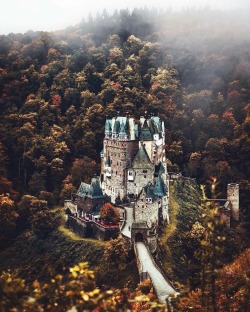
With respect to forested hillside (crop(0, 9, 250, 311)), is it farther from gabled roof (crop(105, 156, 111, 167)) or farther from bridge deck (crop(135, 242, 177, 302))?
gabled roof (crop(105, 156, 111, 167))

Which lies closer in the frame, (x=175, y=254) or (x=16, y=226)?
(x=175, y=254)

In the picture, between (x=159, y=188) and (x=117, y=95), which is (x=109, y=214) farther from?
(x=117, y=95)

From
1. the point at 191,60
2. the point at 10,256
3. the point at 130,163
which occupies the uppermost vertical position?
the point at 191,60

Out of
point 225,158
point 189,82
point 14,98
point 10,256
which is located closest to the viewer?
point 10,256

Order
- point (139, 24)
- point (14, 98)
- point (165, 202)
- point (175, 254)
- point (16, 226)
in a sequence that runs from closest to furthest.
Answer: point (175, 254) → point (165, 202) → point (16, 226) → point (14, 98) → point (139, 24)

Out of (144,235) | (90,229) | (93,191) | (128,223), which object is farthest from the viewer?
(93,191)

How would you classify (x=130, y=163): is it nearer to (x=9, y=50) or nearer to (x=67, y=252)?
(x=67, y=252)

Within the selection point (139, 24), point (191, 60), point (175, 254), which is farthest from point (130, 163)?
point (139, 24)

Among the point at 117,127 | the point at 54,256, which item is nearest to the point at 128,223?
the point at 54,256
